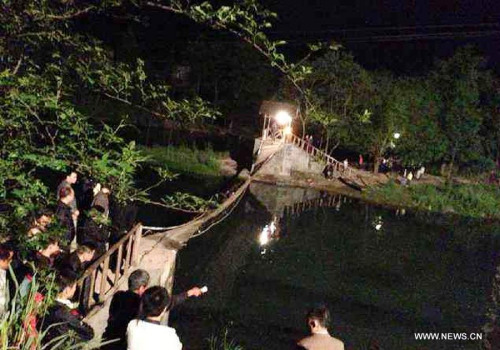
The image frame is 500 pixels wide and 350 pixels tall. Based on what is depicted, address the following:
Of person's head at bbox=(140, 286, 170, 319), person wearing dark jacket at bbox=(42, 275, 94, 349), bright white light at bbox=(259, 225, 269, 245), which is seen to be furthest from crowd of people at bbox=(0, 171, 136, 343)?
bright white light at bbox=(259, 225, 269, 245)

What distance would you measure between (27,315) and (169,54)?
41390 millimetres

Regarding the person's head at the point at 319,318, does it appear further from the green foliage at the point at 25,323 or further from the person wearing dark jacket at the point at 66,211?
the person wearing dark jacket at the point at 66,211

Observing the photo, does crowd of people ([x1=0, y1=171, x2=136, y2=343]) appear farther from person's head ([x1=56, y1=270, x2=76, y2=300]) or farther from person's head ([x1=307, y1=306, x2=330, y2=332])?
person's head ([x1=307, y1=306, x2=330, y2=332])

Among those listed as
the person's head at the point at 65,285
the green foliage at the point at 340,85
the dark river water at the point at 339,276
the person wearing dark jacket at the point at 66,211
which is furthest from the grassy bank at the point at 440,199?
the person's head at the point at 65,285

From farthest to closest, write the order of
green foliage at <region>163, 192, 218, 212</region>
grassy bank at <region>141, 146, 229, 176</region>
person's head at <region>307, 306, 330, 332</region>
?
grassy bank at <region>141, 146, 229, 176</region> → person's head at <region>307, 306, 330, 332</region> → green foliage at <region>163, 192, 218, 212</region>

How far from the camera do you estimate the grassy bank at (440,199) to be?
2466 centimetres

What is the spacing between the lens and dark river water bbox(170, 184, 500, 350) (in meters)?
11.2

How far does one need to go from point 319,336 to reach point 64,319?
6.43 ft

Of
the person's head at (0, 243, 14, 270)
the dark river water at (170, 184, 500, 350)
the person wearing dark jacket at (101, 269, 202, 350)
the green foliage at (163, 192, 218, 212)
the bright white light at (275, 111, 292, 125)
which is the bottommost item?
the dark river water at (170, 184, 500, 350)

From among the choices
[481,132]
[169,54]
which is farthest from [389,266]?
[169,54]

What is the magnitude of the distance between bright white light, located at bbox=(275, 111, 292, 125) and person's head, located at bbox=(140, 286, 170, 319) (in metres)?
24.7

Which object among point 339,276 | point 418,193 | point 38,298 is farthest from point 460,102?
point 38,298

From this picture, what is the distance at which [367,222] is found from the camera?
21.4m

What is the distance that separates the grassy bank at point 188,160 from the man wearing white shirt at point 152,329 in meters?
22.7
